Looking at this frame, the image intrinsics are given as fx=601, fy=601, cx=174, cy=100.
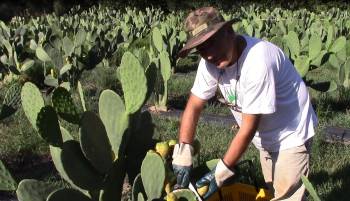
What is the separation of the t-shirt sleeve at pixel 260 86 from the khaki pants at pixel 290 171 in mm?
368

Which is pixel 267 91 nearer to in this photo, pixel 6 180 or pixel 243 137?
pixel 243 137

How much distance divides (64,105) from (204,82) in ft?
2.02

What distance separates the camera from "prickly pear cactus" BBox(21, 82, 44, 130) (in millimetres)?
2250

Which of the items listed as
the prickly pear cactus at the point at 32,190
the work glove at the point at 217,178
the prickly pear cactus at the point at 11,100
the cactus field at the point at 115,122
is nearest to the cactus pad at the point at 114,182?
the cactus field at the point at 115,122

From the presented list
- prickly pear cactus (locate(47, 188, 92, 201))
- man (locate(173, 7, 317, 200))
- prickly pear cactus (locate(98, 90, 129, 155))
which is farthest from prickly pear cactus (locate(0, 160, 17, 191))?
man (locate(173, 7, 317, 200))

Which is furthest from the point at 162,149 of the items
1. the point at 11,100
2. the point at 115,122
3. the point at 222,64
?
the point at 11,100

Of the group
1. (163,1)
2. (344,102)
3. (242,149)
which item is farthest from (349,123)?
(163,1)

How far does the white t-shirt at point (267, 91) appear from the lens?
230 cm

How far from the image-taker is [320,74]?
26.2 feet

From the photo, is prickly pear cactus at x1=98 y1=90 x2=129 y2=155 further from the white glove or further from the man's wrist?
the man's wrist

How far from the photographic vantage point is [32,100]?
89.7 inches

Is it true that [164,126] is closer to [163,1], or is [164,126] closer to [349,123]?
[349,123]

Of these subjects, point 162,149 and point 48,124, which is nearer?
point 48,124

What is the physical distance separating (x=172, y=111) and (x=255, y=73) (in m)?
3.55
